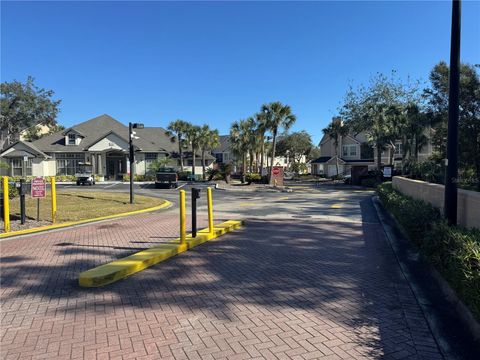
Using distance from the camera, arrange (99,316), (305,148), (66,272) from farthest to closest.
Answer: (305,148)
(66,272)
(99,316)

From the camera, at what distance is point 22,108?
58719 mm

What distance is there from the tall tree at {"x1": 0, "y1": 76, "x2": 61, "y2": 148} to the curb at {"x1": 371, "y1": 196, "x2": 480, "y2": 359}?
2468 inches

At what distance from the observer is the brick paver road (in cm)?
380

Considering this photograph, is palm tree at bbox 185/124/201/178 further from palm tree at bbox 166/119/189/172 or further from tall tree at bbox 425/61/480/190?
tall tree at bbox 425/61/480/190

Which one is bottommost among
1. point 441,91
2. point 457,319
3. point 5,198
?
point 457,319

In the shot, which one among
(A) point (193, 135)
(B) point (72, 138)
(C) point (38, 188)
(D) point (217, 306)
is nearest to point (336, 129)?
(A) point (193, 135)

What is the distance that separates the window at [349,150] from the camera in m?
59.8

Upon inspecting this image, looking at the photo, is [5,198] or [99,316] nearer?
[99,316]

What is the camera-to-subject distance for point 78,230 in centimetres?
1061

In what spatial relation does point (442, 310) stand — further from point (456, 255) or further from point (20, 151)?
point (20, 151)

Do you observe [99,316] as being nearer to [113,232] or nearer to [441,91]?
[113,232]

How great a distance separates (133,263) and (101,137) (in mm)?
42519

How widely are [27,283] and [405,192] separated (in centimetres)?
1355

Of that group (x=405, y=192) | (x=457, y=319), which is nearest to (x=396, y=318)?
(x=457, y=319)
